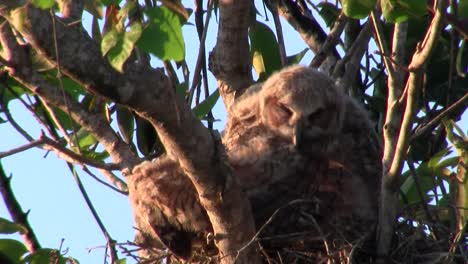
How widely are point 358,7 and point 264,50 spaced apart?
224 cm

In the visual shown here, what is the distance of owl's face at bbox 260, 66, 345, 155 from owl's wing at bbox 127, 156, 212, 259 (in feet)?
3.21

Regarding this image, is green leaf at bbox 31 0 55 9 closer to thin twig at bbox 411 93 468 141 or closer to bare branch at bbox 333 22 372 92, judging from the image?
thin twig at bbox 411 93 468 141

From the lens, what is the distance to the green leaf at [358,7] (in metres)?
3.50

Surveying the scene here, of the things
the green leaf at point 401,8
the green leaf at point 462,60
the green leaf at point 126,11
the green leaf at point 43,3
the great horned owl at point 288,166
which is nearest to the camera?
the green leaf at point 43,3

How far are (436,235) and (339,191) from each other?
562 millimetres

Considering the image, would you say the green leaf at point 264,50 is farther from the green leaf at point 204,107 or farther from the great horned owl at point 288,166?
the green leaf at point 204,107

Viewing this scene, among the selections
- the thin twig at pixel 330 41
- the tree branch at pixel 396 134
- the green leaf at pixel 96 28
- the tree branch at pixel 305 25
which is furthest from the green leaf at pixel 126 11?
the tree branch at pixel 305 25

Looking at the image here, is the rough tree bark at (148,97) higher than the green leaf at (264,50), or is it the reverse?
the green leaf at (264,50)

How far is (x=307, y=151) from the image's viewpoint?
4992 millimetres

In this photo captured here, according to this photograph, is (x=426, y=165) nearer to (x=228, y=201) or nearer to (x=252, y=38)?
(x=252, y=38)

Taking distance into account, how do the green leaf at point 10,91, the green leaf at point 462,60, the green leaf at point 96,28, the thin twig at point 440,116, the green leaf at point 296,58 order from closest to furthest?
the thin twig at point 440,116
the green leaf at point 96,28
the green leaf at point 10,91
the green leaf at point 462,60
the green leaf at point 296,58

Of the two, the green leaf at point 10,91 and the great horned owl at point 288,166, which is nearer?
the great horned owl at point 288,166

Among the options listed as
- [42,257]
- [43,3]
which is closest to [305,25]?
[42,257]

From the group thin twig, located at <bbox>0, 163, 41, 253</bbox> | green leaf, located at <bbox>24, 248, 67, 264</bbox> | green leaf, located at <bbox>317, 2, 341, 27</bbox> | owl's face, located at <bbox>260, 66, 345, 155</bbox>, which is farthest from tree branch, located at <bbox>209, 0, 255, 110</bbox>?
green leaf, located at <bbox>24, 248, 67, 264</bbox>
